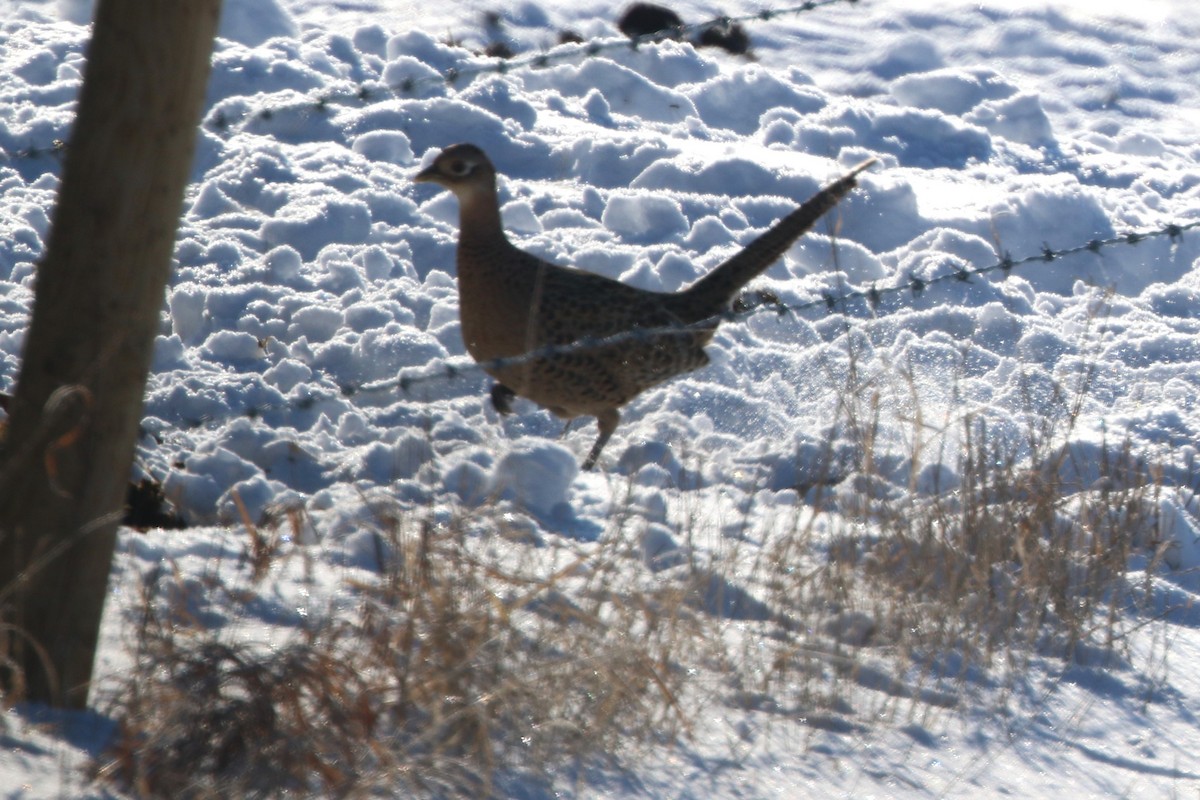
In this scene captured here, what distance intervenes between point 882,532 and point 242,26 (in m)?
6.16

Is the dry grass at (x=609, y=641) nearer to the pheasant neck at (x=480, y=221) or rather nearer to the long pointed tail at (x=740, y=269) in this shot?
the long pointed tail at (x=740, y=269)

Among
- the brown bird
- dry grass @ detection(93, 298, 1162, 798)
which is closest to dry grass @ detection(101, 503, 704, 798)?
dry grass @ detection(93, 298, 1162, 798)

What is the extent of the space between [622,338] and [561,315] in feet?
5.16

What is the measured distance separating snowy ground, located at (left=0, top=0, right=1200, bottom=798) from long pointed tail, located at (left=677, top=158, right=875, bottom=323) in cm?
45

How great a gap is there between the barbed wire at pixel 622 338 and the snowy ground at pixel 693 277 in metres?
0.07

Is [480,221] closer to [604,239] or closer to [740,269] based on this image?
[740,269]

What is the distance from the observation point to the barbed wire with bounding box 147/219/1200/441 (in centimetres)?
395

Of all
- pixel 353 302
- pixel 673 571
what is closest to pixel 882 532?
pixel 673 571

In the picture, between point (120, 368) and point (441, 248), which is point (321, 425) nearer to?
point (441, 248)

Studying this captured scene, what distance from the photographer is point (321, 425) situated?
5578 mm

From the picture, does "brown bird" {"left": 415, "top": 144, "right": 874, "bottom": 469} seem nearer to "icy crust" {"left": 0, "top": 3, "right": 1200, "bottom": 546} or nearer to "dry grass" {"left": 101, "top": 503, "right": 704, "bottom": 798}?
"icy crust" {"left": 0, "top": 3, "right": 1200, "bottom": 546}

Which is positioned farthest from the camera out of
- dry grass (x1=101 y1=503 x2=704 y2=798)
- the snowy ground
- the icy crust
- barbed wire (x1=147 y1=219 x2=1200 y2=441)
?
the icy crust

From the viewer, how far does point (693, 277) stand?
725cm

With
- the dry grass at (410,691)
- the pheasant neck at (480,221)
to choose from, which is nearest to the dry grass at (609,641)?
the dry grass at (410,691)
